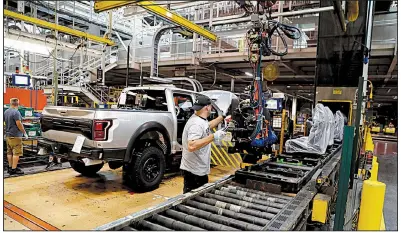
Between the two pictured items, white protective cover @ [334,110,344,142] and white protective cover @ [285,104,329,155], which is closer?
white protective cover @ [285,104,329,155]

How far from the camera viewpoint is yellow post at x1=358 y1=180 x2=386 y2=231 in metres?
2.68

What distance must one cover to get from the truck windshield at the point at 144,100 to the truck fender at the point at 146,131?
2.70 feet

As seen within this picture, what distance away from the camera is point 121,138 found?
13.8ft

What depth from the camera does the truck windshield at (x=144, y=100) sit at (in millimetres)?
5750

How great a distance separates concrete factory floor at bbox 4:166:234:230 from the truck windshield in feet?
4.92

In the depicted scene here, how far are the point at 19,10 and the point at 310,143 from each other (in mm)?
8826

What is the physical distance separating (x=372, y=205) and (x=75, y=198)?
3.97 metres

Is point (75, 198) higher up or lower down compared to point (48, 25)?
lower down

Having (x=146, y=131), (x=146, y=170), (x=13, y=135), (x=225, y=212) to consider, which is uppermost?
(x=146, y=131)

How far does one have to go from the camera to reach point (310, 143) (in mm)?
4801

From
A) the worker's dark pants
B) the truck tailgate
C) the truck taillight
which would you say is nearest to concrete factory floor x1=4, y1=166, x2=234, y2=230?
the truck tailgate

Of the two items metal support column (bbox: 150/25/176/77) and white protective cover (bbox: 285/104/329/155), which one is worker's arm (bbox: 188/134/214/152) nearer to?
white protective cover (bbox: 285/104/329/155)

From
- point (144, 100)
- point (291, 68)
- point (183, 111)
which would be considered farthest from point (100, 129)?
point (291, 68)

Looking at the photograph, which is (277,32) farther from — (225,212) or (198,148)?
(225,212)
